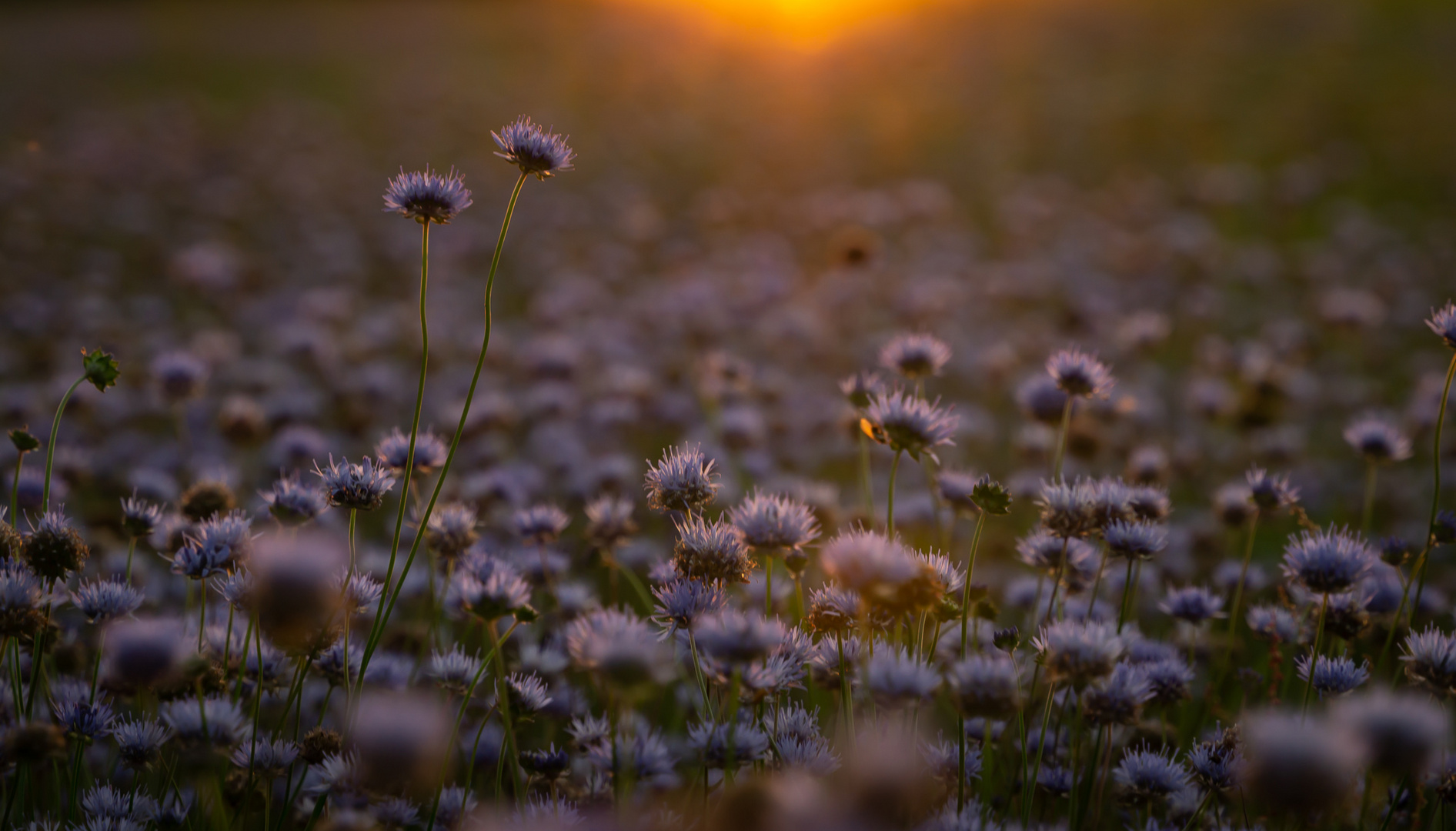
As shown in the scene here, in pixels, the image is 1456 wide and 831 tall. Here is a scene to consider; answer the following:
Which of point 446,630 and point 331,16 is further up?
point 331,16

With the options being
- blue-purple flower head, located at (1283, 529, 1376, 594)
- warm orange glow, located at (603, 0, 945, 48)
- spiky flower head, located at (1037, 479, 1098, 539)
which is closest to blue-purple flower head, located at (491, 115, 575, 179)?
spiky flower head, located at (1037, 479, 1098, 539)

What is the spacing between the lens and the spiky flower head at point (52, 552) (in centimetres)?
259

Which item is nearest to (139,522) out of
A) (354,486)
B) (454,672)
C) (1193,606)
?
(354,486)

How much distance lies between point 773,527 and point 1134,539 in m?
1.32

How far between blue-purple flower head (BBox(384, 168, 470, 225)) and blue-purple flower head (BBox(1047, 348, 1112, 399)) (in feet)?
7.73

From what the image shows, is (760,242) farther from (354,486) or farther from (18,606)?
(18,606)

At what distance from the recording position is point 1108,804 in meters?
3.42

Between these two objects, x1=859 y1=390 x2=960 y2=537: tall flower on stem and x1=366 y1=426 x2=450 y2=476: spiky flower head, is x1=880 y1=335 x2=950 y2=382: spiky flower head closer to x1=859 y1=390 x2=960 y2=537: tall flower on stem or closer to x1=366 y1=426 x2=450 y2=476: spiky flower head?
x1=859 y1=390 x2=960 y2=537: tall flower on stem

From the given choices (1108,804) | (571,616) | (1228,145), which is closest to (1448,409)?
(1108,804)

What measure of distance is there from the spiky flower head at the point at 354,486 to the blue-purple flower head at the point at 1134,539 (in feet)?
7.61

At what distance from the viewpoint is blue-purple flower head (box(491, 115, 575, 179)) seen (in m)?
2.76

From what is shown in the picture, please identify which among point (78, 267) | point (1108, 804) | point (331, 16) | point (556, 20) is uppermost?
point (331, 16)

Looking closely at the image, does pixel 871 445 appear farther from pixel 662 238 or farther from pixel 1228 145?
pixel 1228 145

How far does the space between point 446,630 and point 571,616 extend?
43.8 inches
